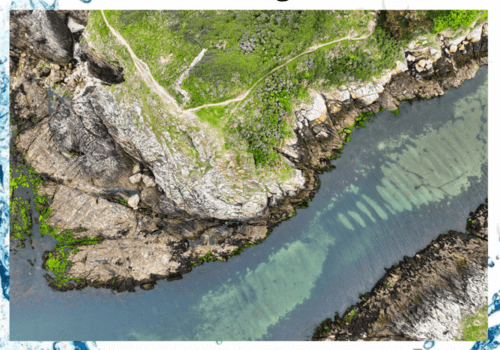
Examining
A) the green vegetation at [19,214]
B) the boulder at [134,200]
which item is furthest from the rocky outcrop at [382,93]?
the green vegetation at [19,214]

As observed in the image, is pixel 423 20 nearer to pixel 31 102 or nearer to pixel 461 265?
pixel 461 265

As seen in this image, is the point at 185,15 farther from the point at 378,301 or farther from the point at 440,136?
the point at 378,301

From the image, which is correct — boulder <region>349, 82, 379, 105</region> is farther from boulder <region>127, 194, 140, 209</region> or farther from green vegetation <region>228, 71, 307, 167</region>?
boulder <region>127, 194, 140, 209</region>

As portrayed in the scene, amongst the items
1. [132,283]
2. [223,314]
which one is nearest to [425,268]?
[223,314]

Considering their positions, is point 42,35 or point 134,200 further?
point 134,200

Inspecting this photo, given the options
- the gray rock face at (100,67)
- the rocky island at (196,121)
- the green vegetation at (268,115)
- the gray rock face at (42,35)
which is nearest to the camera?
the rocky island at (196,121)

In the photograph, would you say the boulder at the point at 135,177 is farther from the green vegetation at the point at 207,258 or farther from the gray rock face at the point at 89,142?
the green vegetation at the point at 207,258

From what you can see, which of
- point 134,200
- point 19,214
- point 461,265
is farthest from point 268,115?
point 19,214
